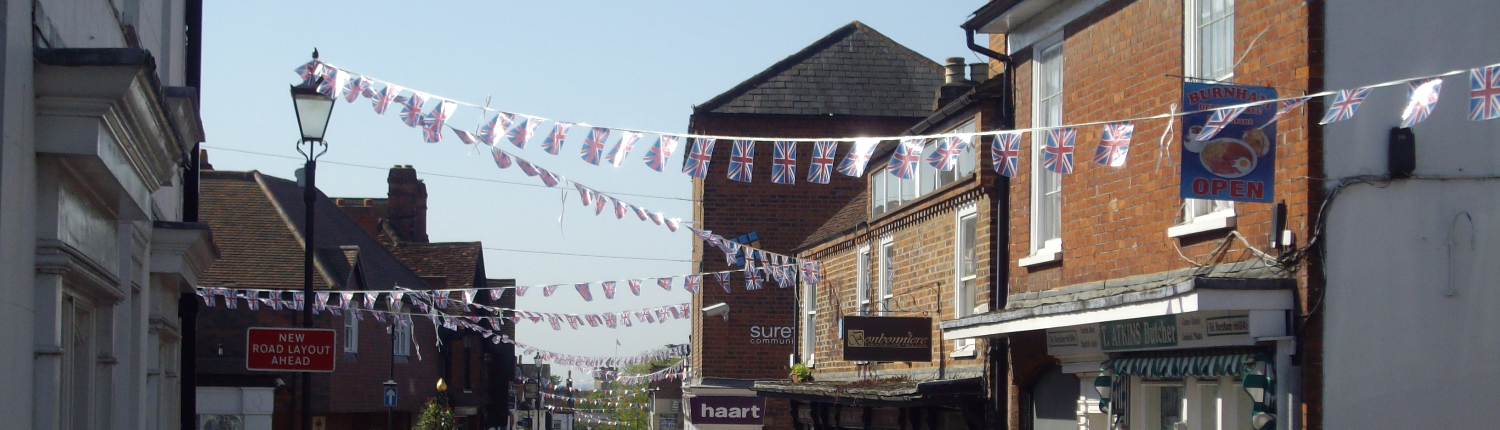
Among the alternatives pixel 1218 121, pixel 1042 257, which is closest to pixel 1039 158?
pixel 1042 257

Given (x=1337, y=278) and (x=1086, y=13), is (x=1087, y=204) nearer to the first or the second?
(x=1086, y=13)

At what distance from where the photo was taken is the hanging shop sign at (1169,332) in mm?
9164

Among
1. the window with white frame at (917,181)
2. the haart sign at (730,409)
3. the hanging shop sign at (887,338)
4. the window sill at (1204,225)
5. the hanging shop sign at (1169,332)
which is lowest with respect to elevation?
the haart sign at (730,409)

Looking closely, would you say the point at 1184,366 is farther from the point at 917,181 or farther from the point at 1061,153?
the point at 917,181

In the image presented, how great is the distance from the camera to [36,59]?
5074 millimetres

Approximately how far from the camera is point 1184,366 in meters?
10.4

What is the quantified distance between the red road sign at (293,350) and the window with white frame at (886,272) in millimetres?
8288

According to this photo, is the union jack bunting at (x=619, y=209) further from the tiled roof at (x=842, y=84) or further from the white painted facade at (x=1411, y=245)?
the tiled roof at (x=842, y=84)

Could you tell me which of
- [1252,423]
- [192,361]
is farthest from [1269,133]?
[192,361]

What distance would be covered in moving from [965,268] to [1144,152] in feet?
15.1

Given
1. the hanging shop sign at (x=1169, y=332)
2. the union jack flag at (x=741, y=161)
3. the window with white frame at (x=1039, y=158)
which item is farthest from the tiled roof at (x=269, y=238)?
the hanging shop sign at (x=1169, y=332)

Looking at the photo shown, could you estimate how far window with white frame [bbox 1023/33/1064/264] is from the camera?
42.4ft

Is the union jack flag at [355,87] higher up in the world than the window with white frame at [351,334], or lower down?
higher up

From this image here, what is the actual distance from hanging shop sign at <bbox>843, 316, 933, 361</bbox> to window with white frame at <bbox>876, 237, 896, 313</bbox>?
6.47 ft
